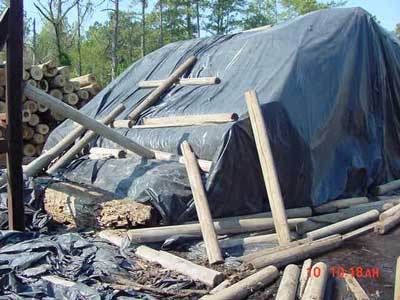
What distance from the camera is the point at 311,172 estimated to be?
6.03 meters

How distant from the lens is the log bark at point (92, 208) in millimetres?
4930

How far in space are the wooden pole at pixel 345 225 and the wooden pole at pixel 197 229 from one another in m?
0.29

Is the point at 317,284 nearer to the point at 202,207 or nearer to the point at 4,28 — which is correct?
the point at 202,207

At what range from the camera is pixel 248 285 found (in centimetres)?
362

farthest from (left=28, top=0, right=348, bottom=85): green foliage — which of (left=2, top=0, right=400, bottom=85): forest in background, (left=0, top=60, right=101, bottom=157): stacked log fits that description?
(left=0, top=60, right=101, bottom=157): stacked log

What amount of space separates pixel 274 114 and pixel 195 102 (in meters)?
1.48

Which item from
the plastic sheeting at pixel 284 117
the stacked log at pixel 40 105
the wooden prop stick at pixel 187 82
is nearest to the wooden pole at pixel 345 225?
the plastic sheeting at pixel 284 117

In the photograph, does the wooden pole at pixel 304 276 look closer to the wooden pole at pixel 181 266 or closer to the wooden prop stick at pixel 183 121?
the wooden pole at pixel 181 266

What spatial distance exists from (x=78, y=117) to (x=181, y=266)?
2.36 m

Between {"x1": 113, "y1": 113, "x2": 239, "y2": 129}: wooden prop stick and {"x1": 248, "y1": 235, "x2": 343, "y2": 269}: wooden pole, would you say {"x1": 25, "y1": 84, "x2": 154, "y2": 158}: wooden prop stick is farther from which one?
{"x1": 248, "y1": 235, "x2": 343, "y2": 269}: wooden pole

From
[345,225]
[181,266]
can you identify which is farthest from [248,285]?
[345,225]

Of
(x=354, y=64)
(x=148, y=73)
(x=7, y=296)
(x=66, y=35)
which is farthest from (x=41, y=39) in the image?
(x=7, y=296)

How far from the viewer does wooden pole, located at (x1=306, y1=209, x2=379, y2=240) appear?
497cm

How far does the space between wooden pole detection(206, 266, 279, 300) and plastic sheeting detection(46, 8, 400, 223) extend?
1.45 m
